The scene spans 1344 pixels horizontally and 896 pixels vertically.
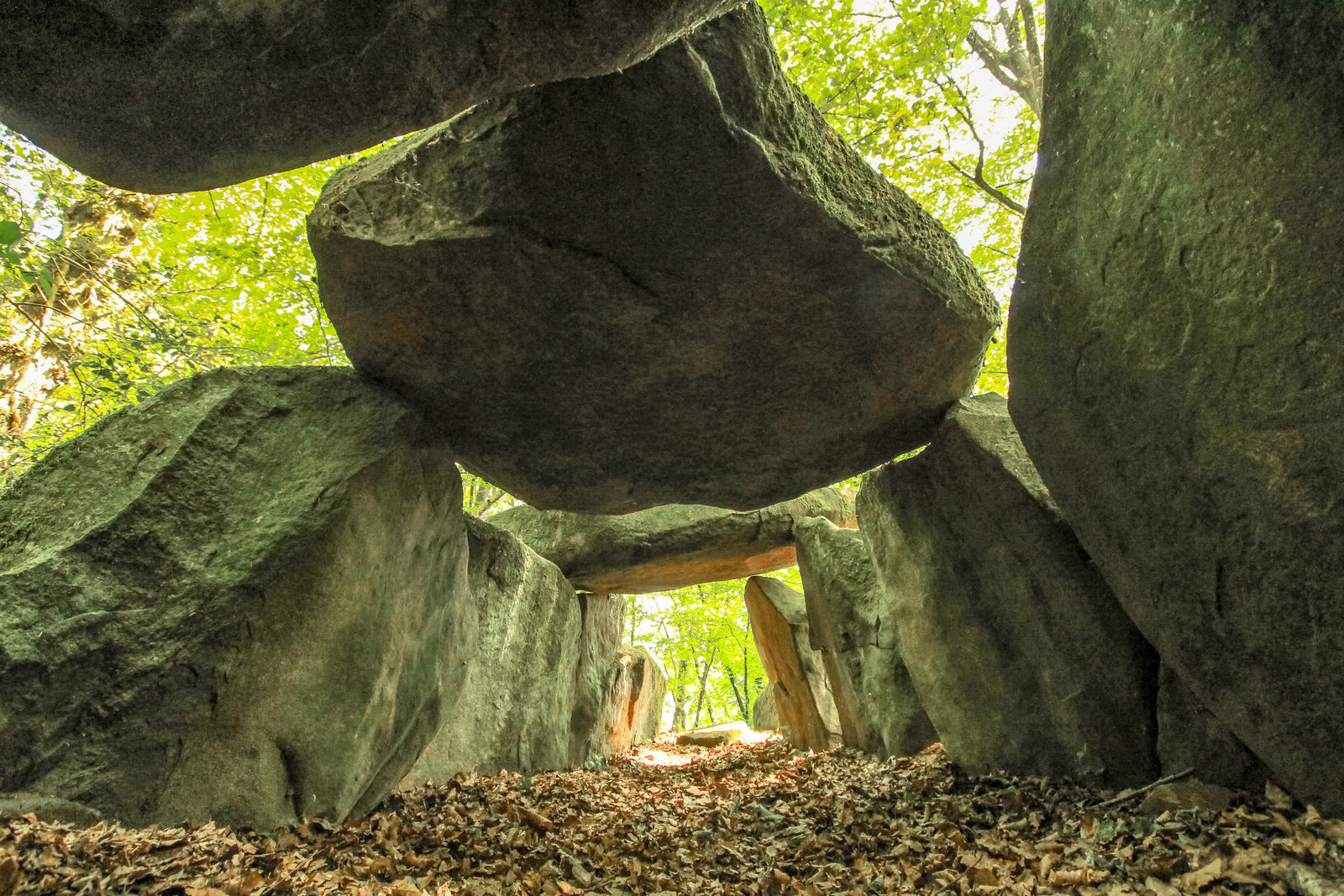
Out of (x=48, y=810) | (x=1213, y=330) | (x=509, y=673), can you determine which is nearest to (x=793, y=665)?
(x=509, y=673)

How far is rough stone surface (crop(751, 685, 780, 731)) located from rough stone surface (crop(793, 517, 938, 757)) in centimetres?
718

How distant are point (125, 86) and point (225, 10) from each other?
1.24ft

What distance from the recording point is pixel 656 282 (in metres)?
3.68

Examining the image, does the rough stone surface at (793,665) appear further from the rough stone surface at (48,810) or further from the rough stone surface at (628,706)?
the rough stone surface at (48,810)

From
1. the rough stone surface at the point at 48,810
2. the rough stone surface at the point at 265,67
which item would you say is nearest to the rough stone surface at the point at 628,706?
the rough stone surface at the point at 48,810

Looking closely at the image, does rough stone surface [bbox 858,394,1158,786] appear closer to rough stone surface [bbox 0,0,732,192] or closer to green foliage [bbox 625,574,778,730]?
rough stone surface [bbox 0,0,732,192]

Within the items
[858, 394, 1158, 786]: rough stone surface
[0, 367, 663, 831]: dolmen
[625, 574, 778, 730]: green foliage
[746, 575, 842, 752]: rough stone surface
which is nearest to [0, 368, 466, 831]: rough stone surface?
[0, 367, 663, 831]: dolmen

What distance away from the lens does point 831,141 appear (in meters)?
3.62

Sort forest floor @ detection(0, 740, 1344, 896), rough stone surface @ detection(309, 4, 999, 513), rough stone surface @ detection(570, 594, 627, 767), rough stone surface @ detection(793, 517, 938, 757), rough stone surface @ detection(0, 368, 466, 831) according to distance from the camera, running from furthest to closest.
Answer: rough stone surface @ detection(570, 594, 627, 767), rough stone surface @ detection(793, 517, 938, 757), rough stone surface @ detection(309, 4, 999, 513), rough stone surface @ detection(0, 368, 466, 831), forest floor @ detection(0, 740, 1344, 896)

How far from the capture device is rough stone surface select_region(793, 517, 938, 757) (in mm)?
6570

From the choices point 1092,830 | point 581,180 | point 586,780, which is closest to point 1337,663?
point 1092,830

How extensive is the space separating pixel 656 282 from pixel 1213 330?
96.1 inches

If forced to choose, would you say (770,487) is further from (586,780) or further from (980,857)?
(586,780)

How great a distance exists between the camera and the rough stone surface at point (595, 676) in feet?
28.2
